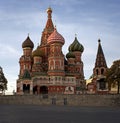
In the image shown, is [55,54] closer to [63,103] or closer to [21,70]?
[21,70]

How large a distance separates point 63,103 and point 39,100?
280 inches

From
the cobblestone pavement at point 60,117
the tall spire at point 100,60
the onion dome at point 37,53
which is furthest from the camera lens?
the onion dome at point 37,53

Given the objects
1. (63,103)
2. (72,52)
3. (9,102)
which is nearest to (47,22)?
(72,52)

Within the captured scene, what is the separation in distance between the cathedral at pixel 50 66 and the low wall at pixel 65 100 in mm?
10911

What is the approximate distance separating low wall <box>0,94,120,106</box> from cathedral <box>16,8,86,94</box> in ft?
35.8

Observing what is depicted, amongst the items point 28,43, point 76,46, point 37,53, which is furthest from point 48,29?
point 76,46

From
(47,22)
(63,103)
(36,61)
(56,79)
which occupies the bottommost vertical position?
(63,103)

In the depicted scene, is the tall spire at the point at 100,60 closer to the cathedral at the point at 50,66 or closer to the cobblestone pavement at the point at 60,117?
the cathedral at the point at 50,66

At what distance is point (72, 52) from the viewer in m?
108

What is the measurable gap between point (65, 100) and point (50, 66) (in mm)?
25735

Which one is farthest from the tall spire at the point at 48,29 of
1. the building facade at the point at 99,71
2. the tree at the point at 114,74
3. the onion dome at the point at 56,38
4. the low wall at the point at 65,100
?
the tree at the point at 114,74

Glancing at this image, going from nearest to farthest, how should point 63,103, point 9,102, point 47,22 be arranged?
point 63,103 → point 9,102 → point 47,22

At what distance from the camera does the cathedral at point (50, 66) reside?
9456cm

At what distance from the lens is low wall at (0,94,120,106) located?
6575cm
